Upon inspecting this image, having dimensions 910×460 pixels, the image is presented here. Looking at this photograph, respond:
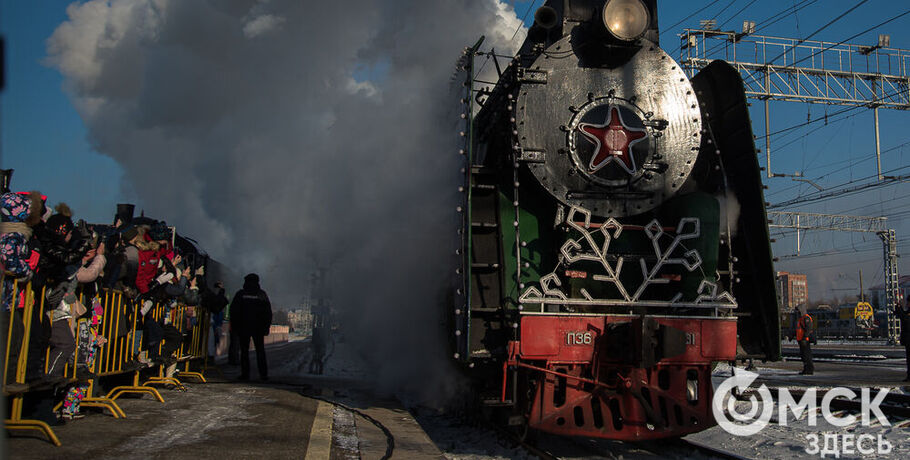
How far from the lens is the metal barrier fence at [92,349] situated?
4035 millimetres

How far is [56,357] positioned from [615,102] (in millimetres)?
4576

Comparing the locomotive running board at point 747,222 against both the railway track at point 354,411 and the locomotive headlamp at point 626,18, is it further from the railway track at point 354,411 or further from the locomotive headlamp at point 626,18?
the railway track at point 354,411

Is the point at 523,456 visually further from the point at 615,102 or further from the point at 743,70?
the point at 743,70

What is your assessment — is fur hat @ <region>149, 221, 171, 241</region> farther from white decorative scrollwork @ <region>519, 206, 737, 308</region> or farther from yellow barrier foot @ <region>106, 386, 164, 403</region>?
white decorative scrollwork @ <region>519, 206, 737, 308</region>

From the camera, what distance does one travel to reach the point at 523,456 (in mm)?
5145

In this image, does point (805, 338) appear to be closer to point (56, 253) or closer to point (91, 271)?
point (91, 271)

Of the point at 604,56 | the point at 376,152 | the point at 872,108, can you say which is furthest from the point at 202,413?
the point at 872,108

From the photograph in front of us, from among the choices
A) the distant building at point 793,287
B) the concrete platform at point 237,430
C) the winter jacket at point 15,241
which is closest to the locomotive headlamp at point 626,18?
the concrete platform at point 237,430

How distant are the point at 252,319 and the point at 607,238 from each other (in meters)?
5.23

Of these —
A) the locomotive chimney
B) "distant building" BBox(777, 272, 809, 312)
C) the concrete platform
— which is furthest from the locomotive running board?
"distant building" BBox(777, 272, 809, 312)

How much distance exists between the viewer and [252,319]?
8844 mm

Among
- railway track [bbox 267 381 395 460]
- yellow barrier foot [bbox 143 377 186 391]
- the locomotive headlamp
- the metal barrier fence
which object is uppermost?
the locomotive headlamp

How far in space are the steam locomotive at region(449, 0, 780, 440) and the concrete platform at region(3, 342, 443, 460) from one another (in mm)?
952

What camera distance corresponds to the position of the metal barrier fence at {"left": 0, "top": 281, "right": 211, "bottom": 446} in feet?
13.2
